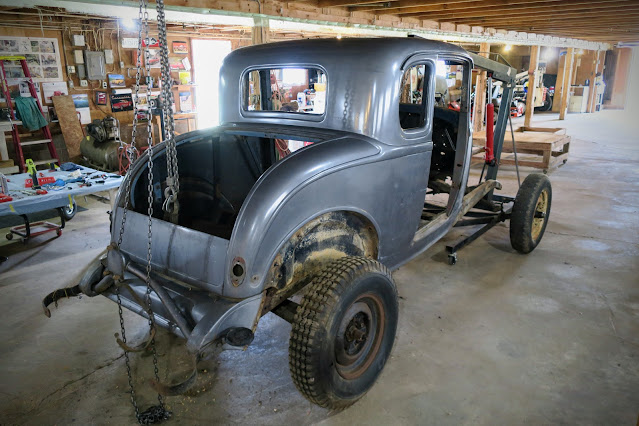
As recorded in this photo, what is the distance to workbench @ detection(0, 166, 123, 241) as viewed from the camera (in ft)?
15.2

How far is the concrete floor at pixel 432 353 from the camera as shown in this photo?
2.65 m

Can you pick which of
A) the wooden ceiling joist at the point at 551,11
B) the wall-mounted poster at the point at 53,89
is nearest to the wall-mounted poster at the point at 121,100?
the wall-mounted poster at the point at 53,89

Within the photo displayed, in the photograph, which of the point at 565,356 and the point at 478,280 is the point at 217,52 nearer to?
the point at 478,280

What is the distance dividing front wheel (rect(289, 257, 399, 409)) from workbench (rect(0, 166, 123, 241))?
3706 millimetres

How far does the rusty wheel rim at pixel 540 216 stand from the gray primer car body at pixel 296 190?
1.81 meters

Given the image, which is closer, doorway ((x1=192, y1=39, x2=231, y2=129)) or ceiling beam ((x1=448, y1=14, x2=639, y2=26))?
ceiling beam ((x1=448, y1=14, x2=639, y2=26))

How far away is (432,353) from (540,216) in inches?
101

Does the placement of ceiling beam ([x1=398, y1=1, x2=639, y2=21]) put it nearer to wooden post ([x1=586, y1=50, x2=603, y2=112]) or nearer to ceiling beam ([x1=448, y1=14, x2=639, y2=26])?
ceiling beam ([x1=448, y1=14, x2=639, y2=26])

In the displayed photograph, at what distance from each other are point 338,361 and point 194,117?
10389mm

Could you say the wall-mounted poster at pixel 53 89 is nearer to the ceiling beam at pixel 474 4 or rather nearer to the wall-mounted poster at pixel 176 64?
the wall-mounted poster at pixel 176 64

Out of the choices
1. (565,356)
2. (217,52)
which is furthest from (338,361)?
(217,52)

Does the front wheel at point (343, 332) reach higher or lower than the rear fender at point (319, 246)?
lower

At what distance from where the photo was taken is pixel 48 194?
4891mm

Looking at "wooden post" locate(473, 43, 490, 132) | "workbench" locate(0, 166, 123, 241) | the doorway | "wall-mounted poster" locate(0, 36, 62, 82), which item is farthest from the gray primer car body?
the doorway
